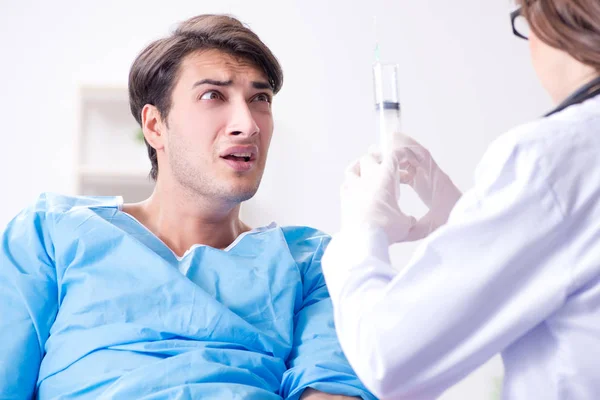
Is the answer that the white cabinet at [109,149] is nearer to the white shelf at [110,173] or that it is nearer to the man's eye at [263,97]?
the white shelf at [110,173]

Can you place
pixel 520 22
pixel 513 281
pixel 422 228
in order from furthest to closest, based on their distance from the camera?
pixel 422 228 → pixel 520 22 → pixel 513 281

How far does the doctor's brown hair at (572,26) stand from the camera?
0.85 meters

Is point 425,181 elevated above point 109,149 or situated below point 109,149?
above

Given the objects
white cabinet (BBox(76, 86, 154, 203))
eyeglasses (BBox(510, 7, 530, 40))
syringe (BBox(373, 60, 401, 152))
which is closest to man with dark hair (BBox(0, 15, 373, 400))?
syringe (BBox(373, 60, 401, 152))

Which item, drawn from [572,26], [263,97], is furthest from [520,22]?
[263,97]

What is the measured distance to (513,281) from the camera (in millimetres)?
837

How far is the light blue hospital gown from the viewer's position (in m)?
1.31

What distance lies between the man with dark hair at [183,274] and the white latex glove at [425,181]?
1.05 ft

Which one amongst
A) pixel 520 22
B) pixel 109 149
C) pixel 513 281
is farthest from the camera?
pixel 109 149

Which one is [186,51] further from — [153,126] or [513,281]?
[513,281]

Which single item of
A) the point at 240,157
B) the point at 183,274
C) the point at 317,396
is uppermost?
the point at 240,157

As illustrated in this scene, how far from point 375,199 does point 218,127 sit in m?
0.64

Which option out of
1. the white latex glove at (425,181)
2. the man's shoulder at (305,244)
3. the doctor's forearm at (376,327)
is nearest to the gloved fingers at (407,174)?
the white latex glove at (425,181)

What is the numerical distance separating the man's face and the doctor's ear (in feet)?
0.17
